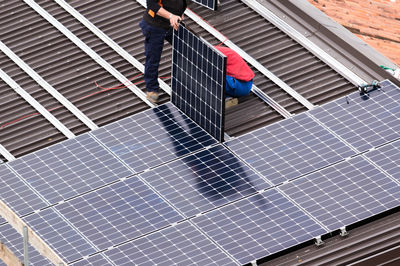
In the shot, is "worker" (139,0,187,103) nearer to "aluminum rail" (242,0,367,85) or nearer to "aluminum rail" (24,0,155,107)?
"aluminum rail" (24,0,155,107)

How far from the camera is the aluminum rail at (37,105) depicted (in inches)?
1377

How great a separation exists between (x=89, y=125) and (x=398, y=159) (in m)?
7.04

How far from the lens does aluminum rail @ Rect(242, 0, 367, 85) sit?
3581 cm

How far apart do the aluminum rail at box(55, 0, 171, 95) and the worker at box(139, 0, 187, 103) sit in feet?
2.19

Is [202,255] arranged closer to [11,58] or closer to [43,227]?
[43,227]

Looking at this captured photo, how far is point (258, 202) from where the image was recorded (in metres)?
32.7

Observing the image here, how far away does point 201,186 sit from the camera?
1307 inches

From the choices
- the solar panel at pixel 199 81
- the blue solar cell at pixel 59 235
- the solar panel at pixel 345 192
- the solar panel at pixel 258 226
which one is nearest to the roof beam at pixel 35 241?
the blue solar cell at pixel 59 235

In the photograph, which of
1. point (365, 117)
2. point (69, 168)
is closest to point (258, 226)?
point (365, 117)

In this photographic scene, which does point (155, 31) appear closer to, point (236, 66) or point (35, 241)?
point (236, 66)

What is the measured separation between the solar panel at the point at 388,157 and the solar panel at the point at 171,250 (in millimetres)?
4321

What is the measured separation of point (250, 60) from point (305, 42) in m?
1.43

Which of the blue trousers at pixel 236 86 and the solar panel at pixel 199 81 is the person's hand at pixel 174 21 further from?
the blue trousers at pixel 236 86

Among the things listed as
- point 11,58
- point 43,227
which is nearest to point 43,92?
point 11,58
